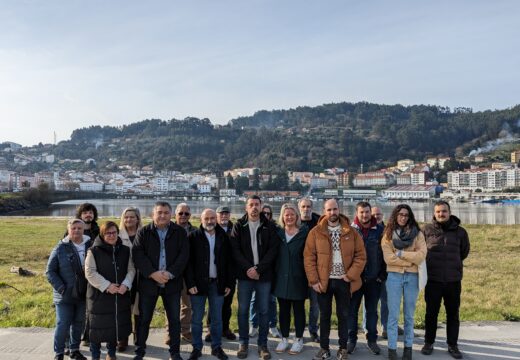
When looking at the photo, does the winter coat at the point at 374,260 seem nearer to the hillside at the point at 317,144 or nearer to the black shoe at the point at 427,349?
the black shoe at the point at 427,349

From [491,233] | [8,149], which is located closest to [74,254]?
[491,233]

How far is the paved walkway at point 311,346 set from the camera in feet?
12.8

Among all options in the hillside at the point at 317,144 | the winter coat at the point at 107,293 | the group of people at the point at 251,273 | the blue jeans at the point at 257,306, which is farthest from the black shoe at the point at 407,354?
the hillside at the point at 317,144

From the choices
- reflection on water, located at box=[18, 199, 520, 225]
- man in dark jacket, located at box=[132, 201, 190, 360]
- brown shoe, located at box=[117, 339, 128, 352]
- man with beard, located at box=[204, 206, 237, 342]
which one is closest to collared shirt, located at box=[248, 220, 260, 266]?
man with beard, located at box=[204, 206, 237, 342]

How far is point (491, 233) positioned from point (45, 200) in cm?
5759

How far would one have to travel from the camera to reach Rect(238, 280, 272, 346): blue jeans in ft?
13.4

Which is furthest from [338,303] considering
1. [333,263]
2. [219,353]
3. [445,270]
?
[219,353]

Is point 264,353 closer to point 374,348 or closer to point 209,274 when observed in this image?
point 209,274

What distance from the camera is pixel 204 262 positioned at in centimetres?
407

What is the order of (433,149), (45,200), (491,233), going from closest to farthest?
(491,233), (45,200), (433,149)

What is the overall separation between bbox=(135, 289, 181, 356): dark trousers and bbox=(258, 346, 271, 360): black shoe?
727mm

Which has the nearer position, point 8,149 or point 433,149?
point 433,149

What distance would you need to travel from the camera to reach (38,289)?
6770 millimetres

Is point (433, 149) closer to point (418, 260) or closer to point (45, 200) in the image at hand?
point (45, 200)
